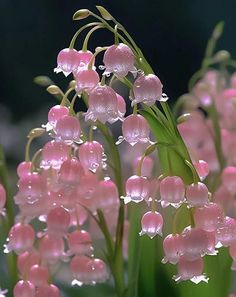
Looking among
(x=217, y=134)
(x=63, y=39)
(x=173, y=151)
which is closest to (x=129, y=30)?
(x=63, y=39)

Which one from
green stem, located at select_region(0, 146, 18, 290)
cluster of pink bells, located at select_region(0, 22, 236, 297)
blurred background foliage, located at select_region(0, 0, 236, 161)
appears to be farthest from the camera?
blurred background foliage, located at select_region(0, 0, 236, 161)

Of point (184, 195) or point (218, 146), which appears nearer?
point (184, 195)

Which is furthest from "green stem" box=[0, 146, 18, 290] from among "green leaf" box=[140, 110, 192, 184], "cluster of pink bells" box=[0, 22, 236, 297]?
"green leaf" box=[140, 110, 192, 184]

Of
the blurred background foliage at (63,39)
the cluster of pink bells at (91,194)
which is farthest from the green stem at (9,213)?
the blurred background foliage at (63,39)

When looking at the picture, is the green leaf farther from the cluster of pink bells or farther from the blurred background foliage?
the blurred background foliage

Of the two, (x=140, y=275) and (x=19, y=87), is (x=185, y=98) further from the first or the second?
(x=19, y=87)

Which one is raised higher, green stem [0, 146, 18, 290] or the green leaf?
the green leaf

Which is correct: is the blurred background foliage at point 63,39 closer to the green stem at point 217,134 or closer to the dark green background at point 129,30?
the dark green background at point 129,30

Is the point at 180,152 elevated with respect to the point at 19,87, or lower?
elevated

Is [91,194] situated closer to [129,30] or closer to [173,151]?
[173,151]

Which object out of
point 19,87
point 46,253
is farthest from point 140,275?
point 19,87
